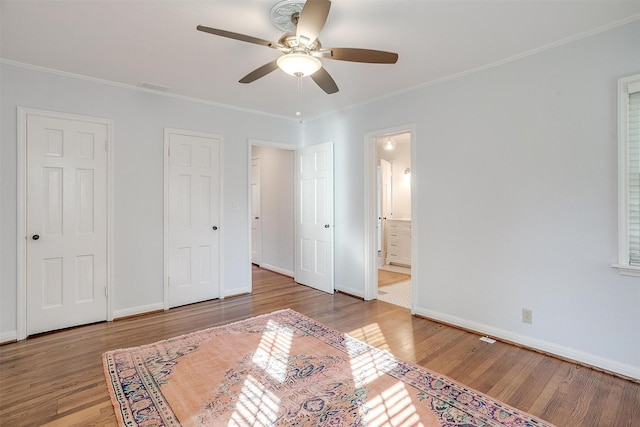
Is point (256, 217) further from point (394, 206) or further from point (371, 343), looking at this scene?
point (371, 343)

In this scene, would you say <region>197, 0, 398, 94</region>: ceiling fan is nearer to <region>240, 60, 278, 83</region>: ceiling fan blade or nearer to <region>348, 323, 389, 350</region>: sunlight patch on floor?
<region>240, 60, 278, 83</region>: ceiling fan blade

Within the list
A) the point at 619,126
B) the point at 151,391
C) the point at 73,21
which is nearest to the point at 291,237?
the point at 151,391

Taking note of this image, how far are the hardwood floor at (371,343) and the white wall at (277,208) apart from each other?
69.7 inches

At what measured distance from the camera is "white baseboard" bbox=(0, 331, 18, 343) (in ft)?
9.63

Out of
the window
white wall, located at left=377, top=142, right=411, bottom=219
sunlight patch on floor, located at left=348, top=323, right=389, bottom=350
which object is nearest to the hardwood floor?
sunlight patch on floor, located at left=348, top=323, right=389, bottom=350

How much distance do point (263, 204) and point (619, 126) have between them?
5155mm

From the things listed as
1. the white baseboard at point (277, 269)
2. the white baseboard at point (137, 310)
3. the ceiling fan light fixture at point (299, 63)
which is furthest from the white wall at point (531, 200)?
the white baseboard at point (137, 310)

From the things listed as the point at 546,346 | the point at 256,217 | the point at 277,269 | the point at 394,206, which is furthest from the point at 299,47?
the point at 394,206

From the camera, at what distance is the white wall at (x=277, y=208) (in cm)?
556

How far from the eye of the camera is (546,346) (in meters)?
2.70

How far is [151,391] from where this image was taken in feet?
7.07

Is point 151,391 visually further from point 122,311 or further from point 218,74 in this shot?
point 218,74

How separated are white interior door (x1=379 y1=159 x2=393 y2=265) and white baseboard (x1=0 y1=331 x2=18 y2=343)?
5.38 meters

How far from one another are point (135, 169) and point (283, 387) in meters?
2.86
